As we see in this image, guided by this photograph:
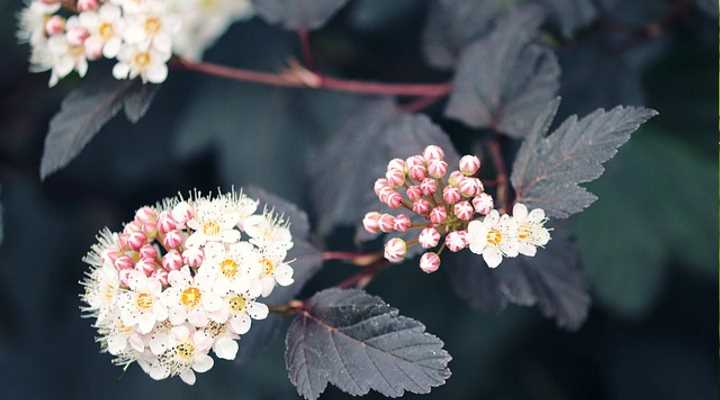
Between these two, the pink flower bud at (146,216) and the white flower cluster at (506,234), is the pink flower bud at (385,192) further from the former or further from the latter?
the pink flower bud at (146,216)

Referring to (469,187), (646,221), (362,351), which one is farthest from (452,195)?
(646,221)

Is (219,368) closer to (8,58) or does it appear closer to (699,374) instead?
(8,58)

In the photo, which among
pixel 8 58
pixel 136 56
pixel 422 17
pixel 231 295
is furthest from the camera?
pixel 8 58

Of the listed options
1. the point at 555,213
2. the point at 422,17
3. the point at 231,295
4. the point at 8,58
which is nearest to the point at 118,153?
the point at 8,58

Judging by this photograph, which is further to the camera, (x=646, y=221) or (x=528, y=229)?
(x=646, y=221)

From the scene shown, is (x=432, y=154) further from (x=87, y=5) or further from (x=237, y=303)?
(x=87, y=5)

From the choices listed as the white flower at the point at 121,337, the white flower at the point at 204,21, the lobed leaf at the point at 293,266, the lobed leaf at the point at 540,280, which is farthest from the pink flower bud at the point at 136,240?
the white flower at the point at 204,21
